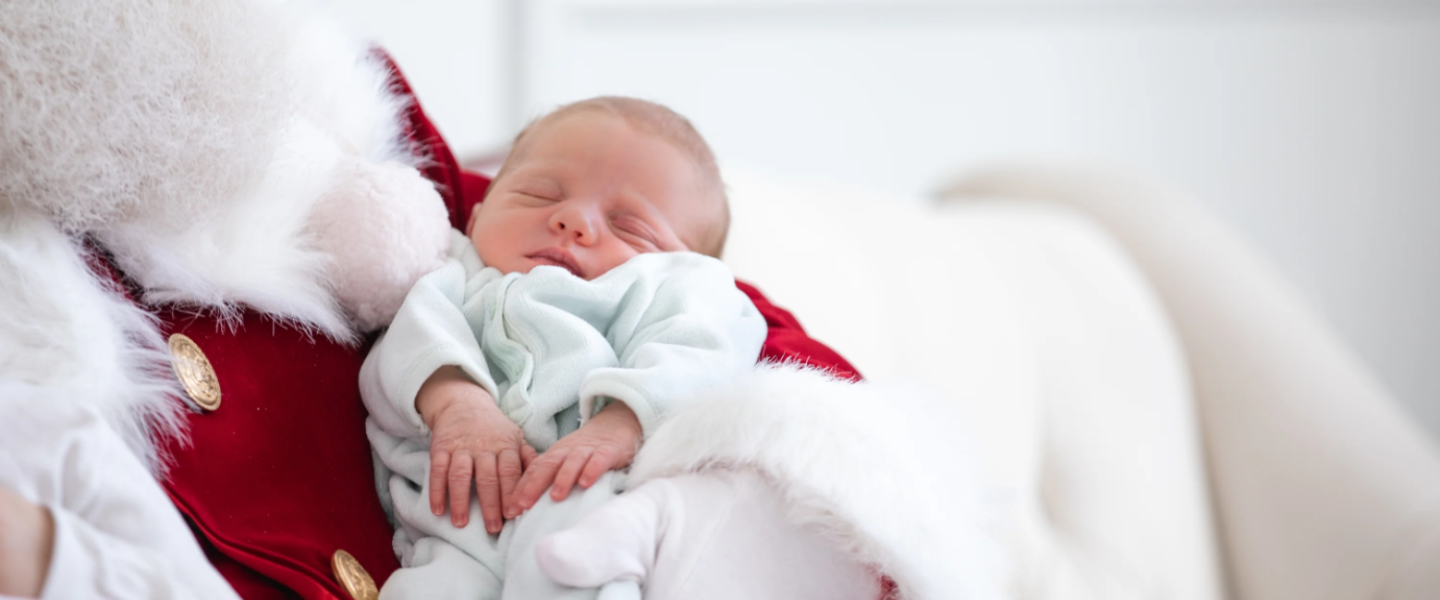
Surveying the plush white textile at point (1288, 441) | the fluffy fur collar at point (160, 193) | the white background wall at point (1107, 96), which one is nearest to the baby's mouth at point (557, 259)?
the fluffy fur collar at point (160, 193)

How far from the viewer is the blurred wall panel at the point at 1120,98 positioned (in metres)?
2.62

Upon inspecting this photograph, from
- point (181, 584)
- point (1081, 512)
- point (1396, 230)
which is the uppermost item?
point (1396, 230)

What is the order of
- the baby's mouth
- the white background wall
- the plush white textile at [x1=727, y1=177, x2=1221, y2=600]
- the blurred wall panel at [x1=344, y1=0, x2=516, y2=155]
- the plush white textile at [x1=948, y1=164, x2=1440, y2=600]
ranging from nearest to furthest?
the baby's mouth < the plush white textile at [x1=948, y1=164, x2=1440, y2=600] < the plush white textile at [x1=727, y1=177, x2=1221, y2=600] < the blurred wall panel at [x1=344, y1=0, x2=516, y2=155] < the white background wall

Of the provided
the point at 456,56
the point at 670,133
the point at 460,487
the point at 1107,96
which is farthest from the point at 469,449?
the point at 1107,96

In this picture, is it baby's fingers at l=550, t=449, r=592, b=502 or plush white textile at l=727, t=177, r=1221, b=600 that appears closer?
baby's fingers at l=550, t=449, r=592, b=502

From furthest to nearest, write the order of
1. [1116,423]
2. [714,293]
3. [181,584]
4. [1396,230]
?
[1396,230] < [1116,423] < [714,293] < [181,584]

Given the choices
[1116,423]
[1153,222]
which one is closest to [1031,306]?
[1116,423]

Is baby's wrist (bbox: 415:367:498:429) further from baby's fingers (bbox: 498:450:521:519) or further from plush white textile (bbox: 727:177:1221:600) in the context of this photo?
plush white textile (bbox: 727:177:1221:600)

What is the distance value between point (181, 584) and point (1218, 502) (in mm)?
1352

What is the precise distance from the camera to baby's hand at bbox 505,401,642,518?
689mm

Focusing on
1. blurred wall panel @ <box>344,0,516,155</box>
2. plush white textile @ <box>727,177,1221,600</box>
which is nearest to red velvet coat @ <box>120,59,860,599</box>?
plush white textile @ <box>727,177,1221,600</box>

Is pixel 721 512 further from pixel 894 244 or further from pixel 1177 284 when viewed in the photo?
pixel 1177 284

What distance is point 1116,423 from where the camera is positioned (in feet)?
4.79

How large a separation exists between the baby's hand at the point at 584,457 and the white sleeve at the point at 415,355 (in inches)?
3.6
